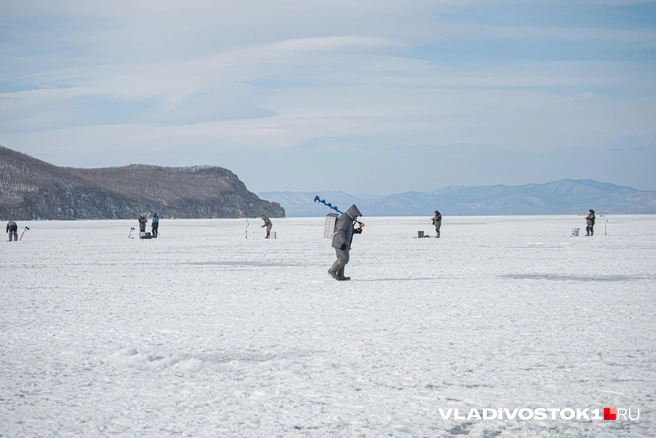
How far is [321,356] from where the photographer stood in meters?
7.97

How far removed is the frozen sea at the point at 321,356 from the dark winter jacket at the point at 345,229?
109 centimetres

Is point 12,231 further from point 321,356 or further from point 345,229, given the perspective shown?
point 321,356

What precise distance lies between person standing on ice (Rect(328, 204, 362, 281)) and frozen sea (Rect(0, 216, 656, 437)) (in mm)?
709

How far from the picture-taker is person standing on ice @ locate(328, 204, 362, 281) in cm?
1662

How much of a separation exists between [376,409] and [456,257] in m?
Result: 19.5

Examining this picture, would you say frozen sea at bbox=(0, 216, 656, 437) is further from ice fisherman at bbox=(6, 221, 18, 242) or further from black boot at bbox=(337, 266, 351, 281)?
ice fisherman at bbox=(6, 221, 18, 242)

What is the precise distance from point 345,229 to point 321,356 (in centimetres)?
895

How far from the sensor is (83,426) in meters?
5.47

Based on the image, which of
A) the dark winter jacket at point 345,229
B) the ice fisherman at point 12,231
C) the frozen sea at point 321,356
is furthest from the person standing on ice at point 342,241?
the ice fisherman at point 12,231

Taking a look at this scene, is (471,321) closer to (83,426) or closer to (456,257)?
(83,426)

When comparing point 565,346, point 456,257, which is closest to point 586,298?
point 565,346

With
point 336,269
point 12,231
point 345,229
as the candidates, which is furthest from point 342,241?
point 12,231

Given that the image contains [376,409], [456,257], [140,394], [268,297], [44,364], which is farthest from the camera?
[456,257]

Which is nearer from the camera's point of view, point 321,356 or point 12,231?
point 321,356
